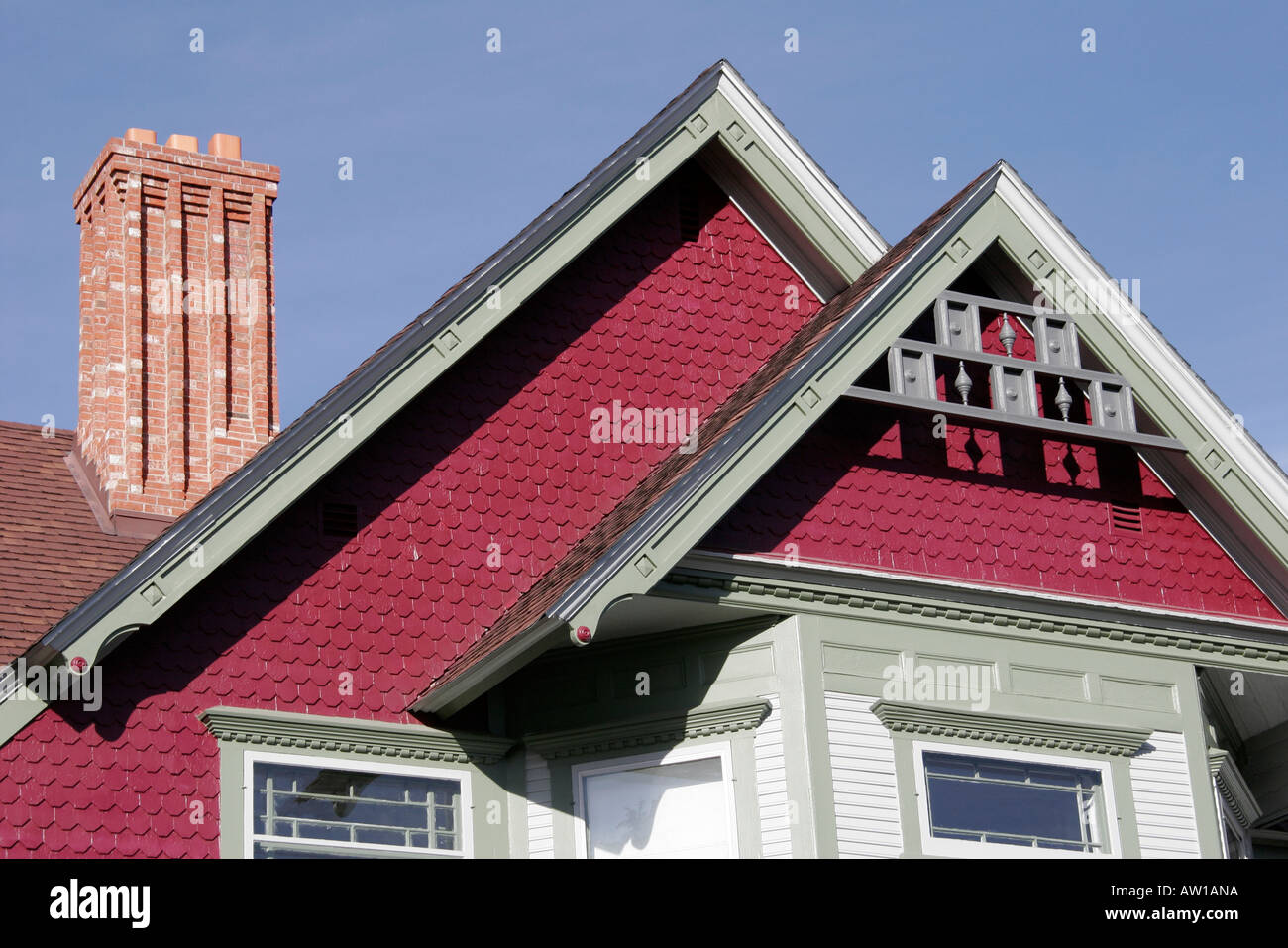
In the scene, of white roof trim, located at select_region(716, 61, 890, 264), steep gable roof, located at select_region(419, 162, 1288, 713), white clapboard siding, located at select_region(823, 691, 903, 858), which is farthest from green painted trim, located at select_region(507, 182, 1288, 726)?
white roof trim, located at select_region(716, 61, 890, 264)

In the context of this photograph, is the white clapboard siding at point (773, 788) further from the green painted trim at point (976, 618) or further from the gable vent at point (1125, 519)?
the gable vent at point (1125, 519)

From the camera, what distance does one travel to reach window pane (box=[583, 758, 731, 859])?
Answer: 564 inches

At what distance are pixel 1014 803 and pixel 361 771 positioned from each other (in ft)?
15.6

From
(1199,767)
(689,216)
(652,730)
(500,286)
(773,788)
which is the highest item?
(689,216)

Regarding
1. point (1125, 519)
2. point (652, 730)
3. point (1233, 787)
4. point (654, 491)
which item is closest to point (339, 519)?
point (654, 491)

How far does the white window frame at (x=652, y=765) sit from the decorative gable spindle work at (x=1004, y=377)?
2.87 meters

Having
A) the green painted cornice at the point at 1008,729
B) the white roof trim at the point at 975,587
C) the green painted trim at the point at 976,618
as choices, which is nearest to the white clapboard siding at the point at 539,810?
the green painted trim at the point at 976,618

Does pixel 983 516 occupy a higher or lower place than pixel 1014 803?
higher

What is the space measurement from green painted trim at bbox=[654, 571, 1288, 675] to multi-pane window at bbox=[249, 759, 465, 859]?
2346mm

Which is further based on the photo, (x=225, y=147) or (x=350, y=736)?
(x=225, y=147)

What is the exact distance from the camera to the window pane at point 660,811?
14336 millimetres

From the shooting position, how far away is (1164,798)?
15.2m

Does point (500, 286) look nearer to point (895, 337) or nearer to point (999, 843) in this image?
point (895, 337)

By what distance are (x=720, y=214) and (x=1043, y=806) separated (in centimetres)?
599
